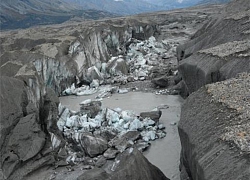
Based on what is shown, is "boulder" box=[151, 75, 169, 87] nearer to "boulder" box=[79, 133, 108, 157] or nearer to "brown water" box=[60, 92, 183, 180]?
"brown water" box=[60, 92, 183, 180]

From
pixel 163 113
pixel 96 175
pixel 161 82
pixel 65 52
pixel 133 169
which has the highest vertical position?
pixel 65 52

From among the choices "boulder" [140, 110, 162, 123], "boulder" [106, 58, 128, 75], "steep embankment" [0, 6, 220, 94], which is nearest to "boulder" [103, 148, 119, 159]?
"boulder" [140, 110, 162, 123]

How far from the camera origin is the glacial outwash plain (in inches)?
→ 376

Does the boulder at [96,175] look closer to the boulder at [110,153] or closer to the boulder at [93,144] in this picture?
the boulder at [110,153]

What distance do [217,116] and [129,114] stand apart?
10.3 meters

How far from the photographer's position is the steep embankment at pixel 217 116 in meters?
7.85

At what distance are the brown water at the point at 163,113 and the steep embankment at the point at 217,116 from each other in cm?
160

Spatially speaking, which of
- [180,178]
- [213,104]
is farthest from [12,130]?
[213,104]

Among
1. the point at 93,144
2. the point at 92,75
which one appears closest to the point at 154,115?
the point at 93,144

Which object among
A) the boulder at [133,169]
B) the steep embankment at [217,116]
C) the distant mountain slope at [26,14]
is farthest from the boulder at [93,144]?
the distant mountain slope at [26,14]

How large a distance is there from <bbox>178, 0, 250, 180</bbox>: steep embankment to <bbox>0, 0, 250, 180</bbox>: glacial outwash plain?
0.03m

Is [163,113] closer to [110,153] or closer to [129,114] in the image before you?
[129,114]

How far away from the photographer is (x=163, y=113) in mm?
20109

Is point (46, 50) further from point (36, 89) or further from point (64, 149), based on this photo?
point (64, 149)
